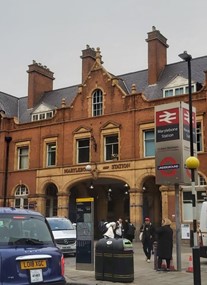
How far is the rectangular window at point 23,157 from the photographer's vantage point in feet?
129

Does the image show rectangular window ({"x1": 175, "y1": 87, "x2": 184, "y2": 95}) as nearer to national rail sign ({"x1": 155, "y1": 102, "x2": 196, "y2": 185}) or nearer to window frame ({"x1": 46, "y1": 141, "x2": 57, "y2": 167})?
window frame ({"x1": 46, "y1": 141, "x2": 57, "y2": 167})

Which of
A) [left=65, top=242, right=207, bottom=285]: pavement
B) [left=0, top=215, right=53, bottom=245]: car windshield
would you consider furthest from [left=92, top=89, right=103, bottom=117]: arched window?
[left=0, top=215, right=53, bottom=245]: car windshield

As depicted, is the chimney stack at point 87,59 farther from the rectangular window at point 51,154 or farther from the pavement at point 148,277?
the pavement at point 148,277

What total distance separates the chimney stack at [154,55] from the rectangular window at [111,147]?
223 inches

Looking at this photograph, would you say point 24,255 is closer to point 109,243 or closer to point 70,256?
point 109,243

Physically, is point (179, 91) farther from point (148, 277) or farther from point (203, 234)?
point (148, 277)

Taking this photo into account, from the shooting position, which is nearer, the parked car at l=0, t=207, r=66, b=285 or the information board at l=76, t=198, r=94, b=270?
the parked car at l=0, t=207, r=66, b=285

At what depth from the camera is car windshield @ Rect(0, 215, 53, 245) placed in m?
8.22

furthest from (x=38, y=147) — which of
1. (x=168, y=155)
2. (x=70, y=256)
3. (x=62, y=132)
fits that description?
(x=168, y=155)

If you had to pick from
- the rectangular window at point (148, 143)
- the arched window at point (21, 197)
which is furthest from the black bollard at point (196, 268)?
the arched window at point (21, 197)

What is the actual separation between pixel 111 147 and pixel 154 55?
26.9 ft

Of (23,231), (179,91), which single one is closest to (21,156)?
(179,91)

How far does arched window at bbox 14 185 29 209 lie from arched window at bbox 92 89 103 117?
9.40 metres

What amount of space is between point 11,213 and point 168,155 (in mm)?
8283
